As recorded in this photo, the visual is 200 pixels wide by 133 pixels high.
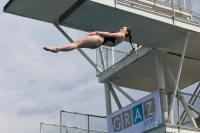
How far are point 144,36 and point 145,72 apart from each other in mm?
4130

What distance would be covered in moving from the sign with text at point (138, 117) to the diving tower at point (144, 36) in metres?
0.24

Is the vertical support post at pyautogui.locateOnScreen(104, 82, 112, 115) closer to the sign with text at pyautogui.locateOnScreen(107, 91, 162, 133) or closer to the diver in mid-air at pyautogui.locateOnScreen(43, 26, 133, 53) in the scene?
the sign with text at pyautogui.locateOnScreen(107, 91, 162, 133)

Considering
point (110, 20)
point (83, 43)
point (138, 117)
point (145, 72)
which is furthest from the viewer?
point (145, 72)

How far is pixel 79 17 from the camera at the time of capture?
A: 21016 millimetres

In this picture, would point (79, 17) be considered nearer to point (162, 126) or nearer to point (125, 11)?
point (125, 11)

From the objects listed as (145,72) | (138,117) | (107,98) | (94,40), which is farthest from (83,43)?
(107,98)

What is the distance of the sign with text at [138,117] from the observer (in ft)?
70.9

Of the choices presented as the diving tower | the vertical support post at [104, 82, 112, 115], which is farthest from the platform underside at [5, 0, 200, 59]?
the vertical support post at [104, 82, 112, 115]

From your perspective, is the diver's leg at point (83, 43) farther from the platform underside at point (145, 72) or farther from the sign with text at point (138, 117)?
the platform underside at point (145, 72)

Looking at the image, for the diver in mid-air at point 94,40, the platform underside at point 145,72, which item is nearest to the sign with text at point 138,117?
the platform underside at point 145,72

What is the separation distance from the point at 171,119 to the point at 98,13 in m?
5.46

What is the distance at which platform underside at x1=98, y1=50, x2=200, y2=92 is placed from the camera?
82.7ft

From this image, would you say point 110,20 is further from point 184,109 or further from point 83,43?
point 83,43

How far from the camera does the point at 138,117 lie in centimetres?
2252
